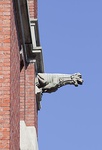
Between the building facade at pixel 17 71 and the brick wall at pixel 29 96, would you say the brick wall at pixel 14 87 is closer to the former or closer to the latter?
the building facade at pixel 17 71

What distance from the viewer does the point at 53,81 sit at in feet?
65.8

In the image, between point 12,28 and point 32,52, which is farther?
point 32,52

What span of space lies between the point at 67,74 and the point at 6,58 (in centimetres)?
645

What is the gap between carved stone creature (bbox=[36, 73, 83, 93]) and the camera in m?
19.8

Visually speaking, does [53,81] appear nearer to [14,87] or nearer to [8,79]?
[14,87]

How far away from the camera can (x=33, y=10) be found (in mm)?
20422

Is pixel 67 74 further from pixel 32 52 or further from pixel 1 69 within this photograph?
pixel 1 69

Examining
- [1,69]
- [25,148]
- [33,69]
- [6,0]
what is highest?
[6,0]

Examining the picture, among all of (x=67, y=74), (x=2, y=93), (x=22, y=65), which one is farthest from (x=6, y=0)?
(x=67, y=74)

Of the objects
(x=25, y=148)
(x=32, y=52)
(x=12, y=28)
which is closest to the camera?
(x=12, y=28)

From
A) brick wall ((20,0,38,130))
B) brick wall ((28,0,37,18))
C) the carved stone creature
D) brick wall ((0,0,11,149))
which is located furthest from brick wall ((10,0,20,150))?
brick wall ((28,0,37,18))

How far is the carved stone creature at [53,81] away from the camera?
1977 cm

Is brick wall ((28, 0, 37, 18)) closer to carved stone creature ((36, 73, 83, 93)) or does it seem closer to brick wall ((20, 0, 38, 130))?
carved stone creature ((36, 73, 83, 93))

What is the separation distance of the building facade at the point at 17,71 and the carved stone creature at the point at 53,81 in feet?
0.92
